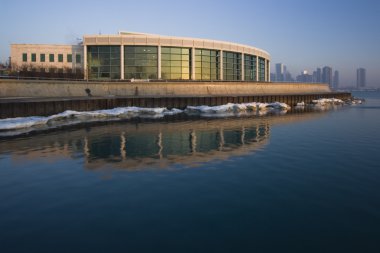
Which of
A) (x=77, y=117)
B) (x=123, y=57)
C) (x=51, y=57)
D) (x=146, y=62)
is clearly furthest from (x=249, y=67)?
(x=77, y=117)

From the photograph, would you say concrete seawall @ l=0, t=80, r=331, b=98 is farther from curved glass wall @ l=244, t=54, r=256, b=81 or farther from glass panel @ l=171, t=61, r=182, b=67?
curved glass wall @ l=244, t=54, r=256, b=81

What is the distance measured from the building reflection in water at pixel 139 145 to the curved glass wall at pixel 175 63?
1700 inches

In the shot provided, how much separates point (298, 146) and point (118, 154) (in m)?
13.7

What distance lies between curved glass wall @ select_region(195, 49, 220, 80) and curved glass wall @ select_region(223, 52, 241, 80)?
270 centimetres

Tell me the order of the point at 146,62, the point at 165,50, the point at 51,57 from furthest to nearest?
1. the point at 51,57
2. the point at 165,50
3. the point at 146,62

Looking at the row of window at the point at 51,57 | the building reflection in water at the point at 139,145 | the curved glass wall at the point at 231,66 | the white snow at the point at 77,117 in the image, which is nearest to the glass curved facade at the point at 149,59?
the row of window at the point at 51,57

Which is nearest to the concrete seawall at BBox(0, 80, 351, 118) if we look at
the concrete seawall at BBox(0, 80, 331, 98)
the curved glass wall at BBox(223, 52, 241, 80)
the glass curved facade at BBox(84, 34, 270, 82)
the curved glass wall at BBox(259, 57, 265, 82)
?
the concrete seawall at BBox(0, 80, 331, 98)

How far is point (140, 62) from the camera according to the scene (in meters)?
76.2

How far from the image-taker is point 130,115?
164 feet

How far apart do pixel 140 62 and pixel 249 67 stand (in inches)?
1398

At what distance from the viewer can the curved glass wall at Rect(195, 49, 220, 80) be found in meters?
81.9

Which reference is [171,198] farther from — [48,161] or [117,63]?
[117,63]

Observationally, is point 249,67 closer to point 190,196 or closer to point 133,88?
point 133,88

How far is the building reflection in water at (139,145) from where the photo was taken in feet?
71.1
